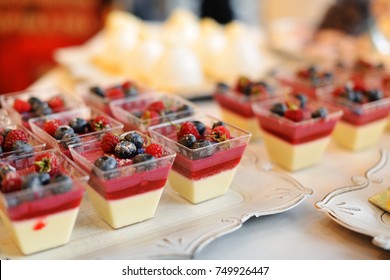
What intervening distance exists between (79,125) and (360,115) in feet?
3.52

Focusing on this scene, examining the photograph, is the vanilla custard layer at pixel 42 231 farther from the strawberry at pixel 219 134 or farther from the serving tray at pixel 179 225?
the strawberry at pixel 219 134

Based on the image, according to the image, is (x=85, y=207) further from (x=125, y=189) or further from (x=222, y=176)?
(x=222, y=176)

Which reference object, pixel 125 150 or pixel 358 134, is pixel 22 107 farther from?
pixel 358 134

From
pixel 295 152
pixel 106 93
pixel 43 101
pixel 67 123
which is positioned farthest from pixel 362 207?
pixel 43 101

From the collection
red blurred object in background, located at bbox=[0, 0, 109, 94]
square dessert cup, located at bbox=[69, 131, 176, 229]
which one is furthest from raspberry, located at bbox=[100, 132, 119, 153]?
red blurred object in background, located at bbox=[0, 0, 109, 94]

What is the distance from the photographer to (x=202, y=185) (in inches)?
66.0

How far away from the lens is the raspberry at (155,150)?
1552 millimetres

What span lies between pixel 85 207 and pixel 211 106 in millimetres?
1103

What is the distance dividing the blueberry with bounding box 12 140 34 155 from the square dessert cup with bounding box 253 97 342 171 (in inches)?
33.7

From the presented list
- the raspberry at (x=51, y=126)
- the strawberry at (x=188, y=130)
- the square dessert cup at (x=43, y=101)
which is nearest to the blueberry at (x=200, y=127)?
the strawberry at (x=188, y=130)

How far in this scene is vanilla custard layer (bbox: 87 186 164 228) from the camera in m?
1.52

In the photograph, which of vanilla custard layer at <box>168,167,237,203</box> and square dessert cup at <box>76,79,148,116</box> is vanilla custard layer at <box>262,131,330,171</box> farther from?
square dessert cup at <box>76,79,148,116</box>

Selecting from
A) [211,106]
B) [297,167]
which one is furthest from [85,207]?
[211,106]

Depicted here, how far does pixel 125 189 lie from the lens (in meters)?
1.51
